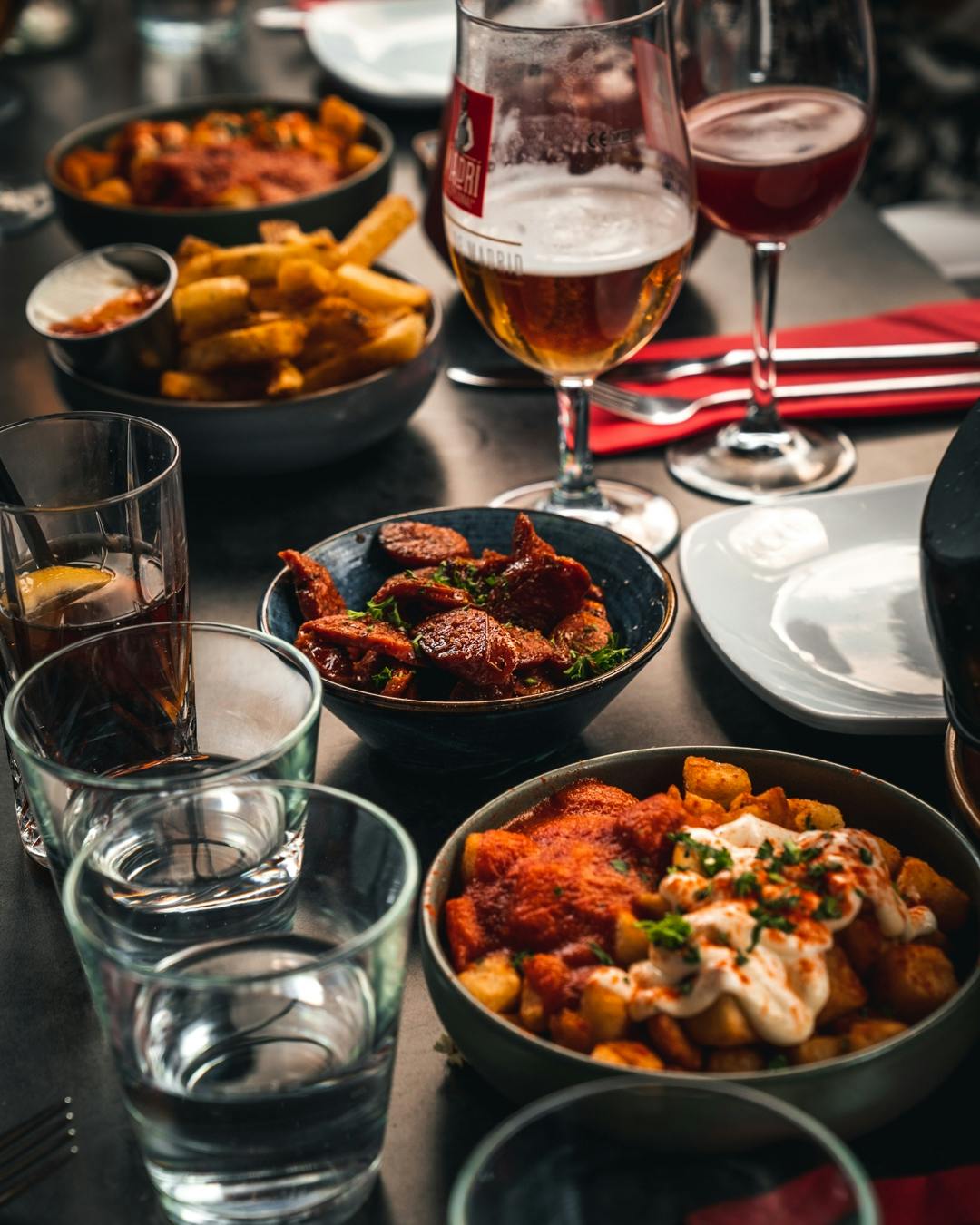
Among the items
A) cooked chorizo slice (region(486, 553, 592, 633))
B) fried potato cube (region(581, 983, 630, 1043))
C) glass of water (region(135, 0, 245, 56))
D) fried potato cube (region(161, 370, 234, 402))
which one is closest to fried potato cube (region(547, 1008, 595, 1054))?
fried potato cube (region(581, 983, 630, 1043))

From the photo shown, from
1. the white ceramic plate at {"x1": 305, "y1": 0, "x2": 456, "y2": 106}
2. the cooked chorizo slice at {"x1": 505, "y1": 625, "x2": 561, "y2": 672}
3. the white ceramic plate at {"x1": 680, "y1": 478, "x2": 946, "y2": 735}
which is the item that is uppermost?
the cooked chorizo slice at {"x1": 505, "y1": 625, "x2": 561, "y2": 672}

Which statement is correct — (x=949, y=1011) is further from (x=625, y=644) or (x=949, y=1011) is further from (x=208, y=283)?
(x=208, y=283)

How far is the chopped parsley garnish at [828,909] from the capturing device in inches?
31.7

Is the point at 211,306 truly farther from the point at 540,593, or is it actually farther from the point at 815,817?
the point at 815,817

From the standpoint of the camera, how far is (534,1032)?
2.66 ft

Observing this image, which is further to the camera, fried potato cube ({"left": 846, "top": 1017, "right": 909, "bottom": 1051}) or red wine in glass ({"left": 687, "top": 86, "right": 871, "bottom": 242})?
red wine in glass ({"left": 687, "top": 86, "right": 871, "bottom": 242})

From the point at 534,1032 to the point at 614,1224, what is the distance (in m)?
0.14

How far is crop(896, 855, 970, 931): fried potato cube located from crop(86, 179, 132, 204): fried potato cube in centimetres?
152

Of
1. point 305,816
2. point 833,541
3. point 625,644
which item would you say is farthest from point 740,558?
point 305,816

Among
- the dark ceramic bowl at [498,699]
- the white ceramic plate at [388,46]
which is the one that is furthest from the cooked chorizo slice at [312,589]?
the white ceramic plate at [388,46]

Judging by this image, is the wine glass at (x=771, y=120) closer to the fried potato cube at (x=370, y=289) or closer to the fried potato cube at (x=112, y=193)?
the fried potato cube at (x=370, y=289)

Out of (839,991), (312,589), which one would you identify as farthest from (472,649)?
(839,991)

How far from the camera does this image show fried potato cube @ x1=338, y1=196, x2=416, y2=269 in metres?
1.69

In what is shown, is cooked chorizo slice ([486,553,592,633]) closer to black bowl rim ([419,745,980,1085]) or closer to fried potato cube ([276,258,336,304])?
black bowl rim ([419,745,980,1085])
